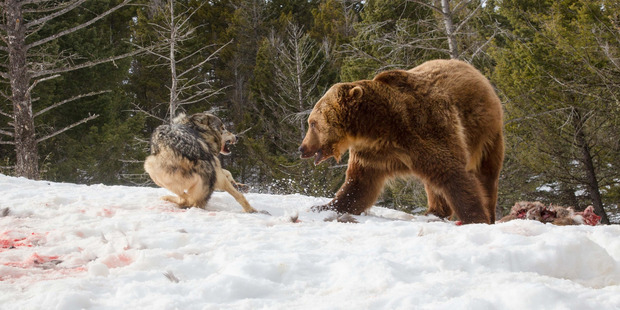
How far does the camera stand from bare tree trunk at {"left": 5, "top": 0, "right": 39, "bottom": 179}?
340 inches

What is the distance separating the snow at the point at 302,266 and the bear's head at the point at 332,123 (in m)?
1.42

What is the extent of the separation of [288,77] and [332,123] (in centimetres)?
1644

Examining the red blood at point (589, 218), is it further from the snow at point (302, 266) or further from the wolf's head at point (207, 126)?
the wolf's head at point (207, 126)

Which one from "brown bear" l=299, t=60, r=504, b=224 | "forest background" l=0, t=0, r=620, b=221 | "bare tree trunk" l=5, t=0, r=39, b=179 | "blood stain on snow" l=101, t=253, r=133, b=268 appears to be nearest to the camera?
"blood stain on snow" l=101, t=253, r=133, b=268

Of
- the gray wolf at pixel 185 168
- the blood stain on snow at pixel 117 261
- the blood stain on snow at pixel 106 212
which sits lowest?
the blood stain on snow at pixel 106 212

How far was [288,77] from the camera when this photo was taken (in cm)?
2089

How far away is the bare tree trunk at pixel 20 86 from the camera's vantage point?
8.64 meters

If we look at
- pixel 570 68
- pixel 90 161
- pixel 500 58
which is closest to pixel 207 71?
pixel 90 161

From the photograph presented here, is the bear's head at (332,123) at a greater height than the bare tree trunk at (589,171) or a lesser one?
greater

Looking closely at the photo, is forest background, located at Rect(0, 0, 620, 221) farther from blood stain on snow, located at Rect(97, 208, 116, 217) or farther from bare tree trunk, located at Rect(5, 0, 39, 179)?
blood stain on snow, located at Rect(97, 208, 116, 217)

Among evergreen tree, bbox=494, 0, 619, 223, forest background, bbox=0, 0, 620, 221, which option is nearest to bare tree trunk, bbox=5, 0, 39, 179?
forest background, bbox=0, 0, 620, 221

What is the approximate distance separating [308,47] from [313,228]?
18736mm

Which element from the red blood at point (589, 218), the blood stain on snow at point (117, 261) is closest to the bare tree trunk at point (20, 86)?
the blood stain on snow at point (117, 261)

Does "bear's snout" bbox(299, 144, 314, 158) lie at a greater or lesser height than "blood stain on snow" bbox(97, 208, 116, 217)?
greater
